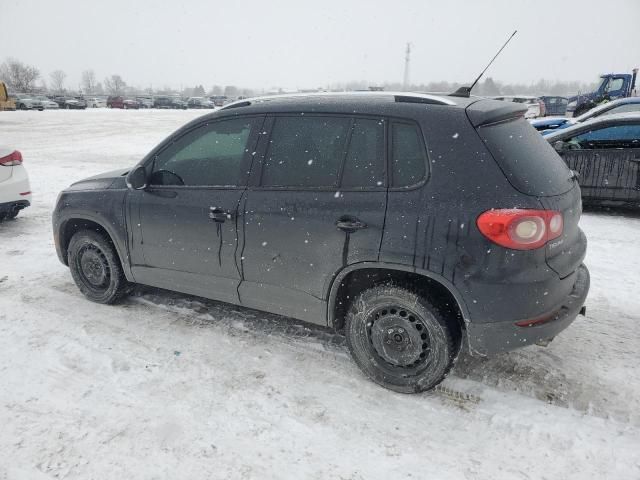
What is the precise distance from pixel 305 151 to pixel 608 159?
6123 mm

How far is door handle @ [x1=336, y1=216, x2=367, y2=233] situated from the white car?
568cm

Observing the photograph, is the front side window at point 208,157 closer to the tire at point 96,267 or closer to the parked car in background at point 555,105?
the tire at point 96,267

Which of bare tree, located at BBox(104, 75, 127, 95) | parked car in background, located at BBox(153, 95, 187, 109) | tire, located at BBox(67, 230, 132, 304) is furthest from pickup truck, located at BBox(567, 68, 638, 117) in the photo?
bare tree, located at BBox(104, 75, 127, 95)

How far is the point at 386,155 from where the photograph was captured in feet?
9.74

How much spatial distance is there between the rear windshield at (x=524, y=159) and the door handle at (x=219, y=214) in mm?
1807

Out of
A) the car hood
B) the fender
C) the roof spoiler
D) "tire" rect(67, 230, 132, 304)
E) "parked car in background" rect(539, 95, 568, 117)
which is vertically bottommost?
"tire" rect(67, 230, 132, 304)

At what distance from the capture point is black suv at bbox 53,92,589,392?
269 cm

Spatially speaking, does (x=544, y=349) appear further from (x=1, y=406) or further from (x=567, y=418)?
(x=1, y=406)

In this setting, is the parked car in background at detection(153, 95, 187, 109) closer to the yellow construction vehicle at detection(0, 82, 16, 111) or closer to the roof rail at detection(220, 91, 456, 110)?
the yellow construction vehicle at detection(0, 82, 16, 111)

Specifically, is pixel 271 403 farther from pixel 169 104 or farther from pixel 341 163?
pixel 169 104

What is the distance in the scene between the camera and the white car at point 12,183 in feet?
21.3

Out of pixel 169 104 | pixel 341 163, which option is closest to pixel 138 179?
pixel 341 163

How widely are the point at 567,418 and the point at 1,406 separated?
348cm

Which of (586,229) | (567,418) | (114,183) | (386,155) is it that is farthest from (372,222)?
Result: (586,229)
